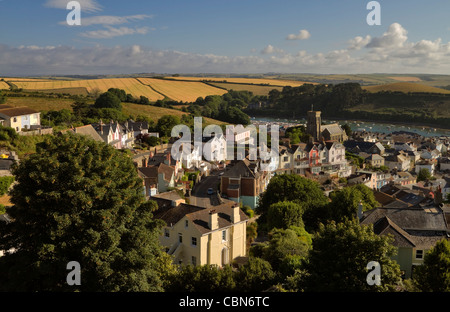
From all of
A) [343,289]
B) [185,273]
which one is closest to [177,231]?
[185,273]

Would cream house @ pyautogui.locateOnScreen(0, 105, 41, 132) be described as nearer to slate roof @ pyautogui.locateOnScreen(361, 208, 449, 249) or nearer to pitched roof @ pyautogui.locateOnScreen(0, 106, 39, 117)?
pitched roof @ pyautogui.locateOnScreen(0, 106, 39, 117)

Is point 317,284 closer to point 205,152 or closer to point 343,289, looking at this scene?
point 343,289

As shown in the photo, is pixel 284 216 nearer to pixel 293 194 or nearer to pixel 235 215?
pixel 293 194

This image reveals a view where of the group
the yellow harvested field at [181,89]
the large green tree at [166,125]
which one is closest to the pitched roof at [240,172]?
the large green tree at [166,125]

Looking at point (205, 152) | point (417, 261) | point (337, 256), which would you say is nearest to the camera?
point (337, 256)

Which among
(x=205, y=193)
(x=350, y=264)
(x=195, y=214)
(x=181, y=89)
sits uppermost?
(x=181, y=89)
